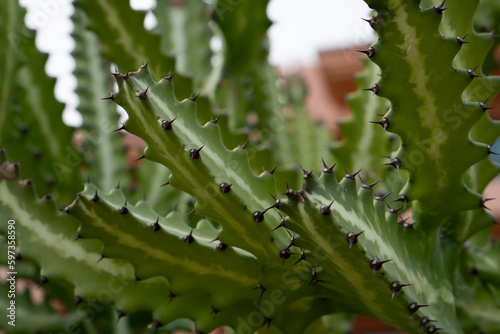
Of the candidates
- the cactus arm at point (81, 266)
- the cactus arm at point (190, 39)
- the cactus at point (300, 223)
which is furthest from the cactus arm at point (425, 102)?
the cactus arm at point (190, 39)

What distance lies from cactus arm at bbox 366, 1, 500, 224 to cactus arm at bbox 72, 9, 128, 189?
3.37 feet

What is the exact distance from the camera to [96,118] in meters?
1.73

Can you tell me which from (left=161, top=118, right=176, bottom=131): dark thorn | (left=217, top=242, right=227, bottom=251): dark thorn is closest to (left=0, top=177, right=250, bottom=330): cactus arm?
(left=217, top=242, right=227, bottom=251): dark thorn

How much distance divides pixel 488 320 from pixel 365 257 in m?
0.60

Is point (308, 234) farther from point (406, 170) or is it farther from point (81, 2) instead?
point (81, 2)

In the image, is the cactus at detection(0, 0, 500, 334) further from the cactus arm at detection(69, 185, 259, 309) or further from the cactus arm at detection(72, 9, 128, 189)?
the cactus arm at detection(72, 9, 128, 189)

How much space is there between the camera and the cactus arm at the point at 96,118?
1.68 m

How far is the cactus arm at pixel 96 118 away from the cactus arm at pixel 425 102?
103 cm

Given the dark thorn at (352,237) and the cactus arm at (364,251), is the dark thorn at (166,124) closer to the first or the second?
the cactus arm at (364,251)

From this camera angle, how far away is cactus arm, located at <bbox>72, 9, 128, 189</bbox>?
168 centimetres

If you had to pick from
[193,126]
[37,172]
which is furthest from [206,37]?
[193,126]

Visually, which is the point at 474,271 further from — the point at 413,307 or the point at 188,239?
the point at 188,239

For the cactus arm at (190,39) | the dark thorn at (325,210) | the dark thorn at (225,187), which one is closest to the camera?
the dark thorn at (325,210)

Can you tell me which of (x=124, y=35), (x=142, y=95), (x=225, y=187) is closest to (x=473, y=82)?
(x=225, y=187)
